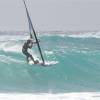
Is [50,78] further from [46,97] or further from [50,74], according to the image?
[46,97]

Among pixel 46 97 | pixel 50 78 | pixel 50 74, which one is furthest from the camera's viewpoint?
pixel 50 74

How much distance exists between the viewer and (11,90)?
21.5 meters

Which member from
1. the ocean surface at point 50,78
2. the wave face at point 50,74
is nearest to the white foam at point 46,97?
the ocean surface at point 50,78

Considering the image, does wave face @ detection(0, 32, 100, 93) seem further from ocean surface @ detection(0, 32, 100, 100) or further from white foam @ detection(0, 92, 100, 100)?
white foam @ detection(0, 92, 100, 100)

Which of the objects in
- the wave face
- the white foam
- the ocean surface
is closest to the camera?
the white foam

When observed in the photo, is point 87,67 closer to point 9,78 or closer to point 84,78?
point 84,78

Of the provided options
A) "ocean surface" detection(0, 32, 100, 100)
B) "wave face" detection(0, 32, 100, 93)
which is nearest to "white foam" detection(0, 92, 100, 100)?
"ocean surface" detection(0, 32, 100, 100)

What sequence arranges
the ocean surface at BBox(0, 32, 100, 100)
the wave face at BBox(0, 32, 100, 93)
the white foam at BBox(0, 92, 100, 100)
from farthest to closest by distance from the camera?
the wave face at BBox(0, 32, 100, 93)
the ocean surface at BBox(0, 32, 100, 100)
the white foam at BBox(0, 92, 100, 100)

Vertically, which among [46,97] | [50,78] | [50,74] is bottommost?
[50,74]

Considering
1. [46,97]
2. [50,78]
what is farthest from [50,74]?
[46,97]

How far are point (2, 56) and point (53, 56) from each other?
4806 millimetres

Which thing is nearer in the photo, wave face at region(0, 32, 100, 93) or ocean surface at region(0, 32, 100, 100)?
ocean surface at region(0, 32, 100, 100)

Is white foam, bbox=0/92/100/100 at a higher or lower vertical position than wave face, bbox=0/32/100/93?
higher

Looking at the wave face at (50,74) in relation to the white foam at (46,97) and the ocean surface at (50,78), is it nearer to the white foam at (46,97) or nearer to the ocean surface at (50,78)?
the ocean surface at (50,78)
